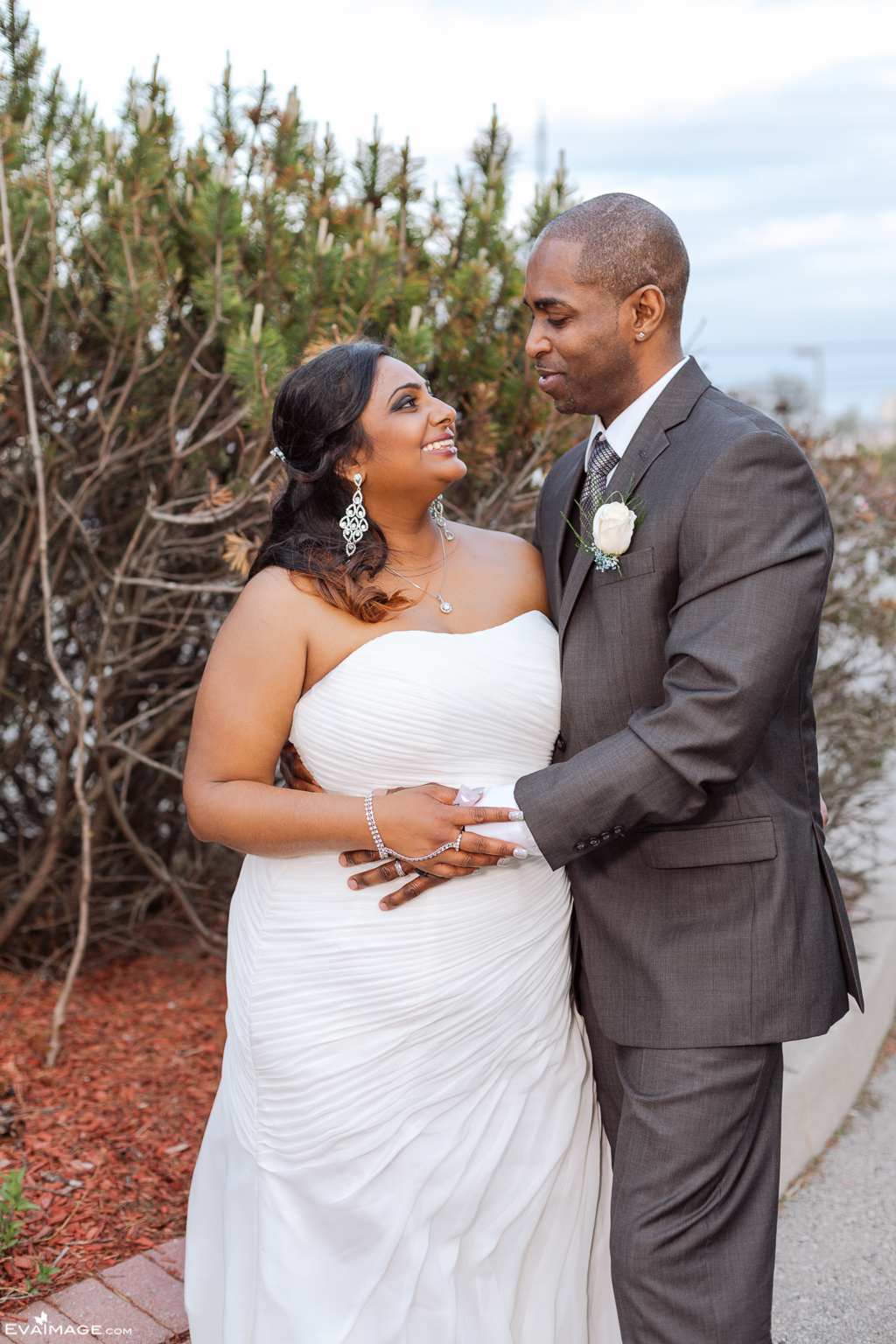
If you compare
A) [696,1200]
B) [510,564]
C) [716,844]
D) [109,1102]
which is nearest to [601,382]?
[510,564]

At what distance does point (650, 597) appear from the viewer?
2.40 metres

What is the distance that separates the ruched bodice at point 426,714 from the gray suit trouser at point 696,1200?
0.71 meters

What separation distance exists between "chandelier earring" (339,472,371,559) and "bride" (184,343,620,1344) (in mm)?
48

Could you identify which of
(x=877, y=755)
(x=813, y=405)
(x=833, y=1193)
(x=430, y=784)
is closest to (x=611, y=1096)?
(x=430, y=784)

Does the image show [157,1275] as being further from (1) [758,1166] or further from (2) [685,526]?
(2) [685,526]

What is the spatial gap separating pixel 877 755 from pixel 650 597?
4024 millimetres

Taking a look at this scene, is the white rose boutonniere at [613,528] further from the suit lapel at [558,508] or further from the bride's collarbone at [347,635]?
the bride's collarbone at [347,635]

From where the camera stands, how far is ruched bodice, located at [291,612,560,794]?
8.34ft

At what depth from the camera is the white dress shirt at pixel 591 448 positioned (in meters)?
2.35

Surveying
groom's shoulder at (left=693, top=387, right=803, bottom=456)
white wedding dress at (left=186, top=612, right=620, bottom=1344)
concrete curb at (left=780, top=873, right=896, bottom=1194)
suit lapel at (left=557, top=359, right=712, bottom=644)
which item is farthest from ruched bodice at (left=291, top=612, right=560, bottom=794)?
concrete curb at (left=780, top=873, right=896, bottom=1194)

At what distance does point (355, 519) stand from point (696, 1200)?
1.61 meters

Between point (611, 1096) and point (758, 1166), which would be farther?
point (611, 1096)

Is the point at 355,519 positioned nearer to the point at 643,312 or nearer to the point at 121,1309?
the point at 643,312

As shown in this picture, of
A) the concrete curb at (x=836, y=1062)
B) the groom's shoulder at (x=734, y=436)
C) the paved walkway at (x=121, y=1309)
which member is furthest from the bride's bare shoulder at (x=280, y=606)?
the concrete curb at (x=836, y=1062)
